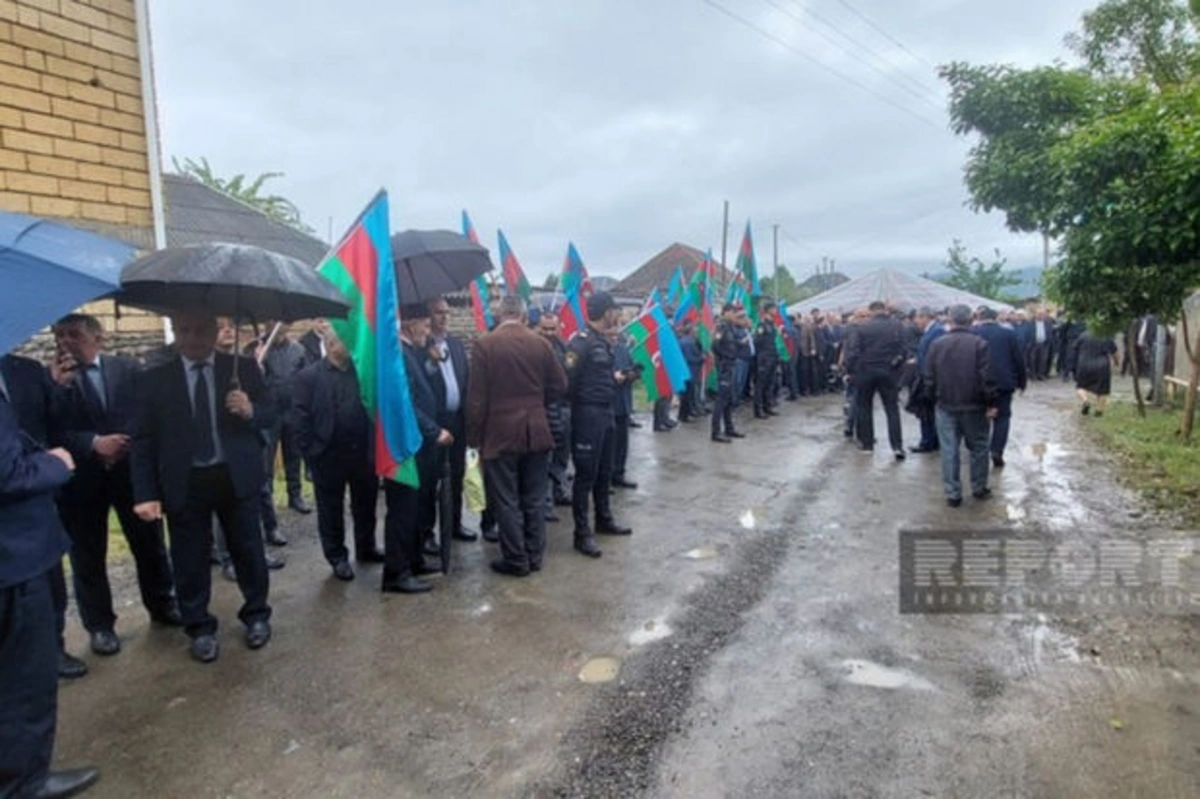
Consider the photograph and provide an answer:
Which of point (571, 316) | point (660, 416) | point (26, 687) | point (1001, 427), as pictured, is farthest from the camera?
point (660, 416)

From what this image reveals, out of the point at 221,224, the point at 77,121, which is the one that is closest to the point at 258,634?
the point at 77,121

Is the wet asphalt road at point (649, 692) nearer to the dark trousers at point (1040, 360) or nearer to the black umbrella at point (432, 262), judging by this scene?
the black umbrella at point (432, 262)

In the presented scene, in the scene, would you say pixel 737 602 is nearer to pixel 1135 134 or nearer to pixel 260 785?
pixel 260 785

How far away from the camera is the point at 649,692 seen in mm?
3547

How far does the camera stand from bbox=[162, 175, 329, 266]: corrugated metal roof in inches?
583

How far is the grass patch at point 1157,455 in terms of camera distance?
6.87 m

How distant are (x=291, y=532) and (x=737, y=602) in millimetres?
3880

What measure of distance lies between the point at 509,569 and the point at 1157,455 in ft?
26.6

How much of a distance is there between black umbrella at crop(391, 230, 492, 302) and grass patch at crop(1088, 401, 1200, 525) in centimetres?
635

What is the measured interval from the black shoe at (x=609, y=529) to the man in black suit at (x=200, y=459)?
278 cm

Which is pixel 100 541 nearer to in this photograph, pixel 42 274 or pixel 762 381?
pixel 42 274

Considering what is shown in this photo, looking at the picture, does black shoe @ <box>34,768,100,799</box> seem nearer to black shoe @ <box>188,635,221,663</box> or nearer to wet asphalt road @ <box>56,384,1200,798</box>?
wet asphalt road @ <box>56,384,1200,798</box>

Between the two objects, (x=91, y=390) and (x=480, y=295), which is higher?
(x=480, y=295)

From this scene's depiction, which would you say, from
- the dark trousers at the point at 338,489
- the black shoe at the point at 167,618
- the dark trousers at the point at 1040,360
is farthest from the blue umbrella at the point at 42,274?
the dark trousers at the point at 1040,360
